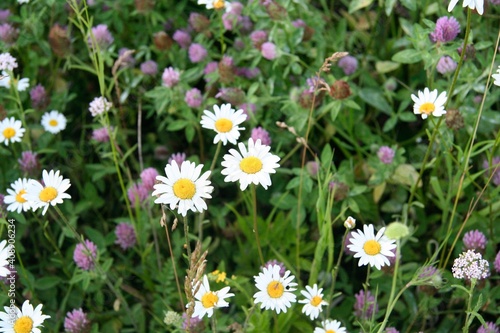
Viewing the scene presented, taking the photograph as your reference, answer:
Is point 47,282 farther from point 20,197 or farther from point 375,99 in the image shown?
point 375,99

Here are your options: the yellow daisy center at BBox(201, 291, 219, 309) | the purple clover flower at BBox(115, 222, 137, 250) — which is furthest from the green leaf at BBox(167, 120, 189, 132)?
the yellow daisy center at BBox(201, 291, 219, 309)

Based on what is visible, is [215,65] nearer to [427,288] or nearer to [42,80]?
[42,80]

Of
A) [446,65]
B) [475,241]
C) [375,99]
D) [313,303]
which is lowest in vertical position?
[313,303]

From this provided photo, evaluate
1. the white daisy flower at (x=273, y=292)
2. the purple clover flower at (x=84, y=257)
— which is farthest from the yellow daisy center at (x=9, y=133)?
the white daisy flower at (x=273, y=292)

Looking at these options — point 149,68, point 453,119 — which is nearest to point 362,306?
point 453,119

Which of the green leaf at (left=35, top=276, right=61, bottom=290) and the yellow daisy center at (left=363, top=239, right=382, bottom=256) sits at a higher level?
the green leaf at (left=35, top=276, right=61, bottom=290)

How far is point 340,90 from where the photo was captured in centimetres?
198

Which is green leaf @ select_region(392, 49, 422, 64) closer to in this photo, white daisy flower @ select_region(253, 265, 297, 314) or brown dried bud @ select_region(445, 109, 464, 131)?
brown dried bud @ select_region(445, 109, 464, 131)

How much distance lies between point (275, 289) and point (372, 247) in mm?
230

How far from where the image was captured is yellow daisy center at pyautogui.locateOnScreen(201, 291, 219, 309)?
1.52 m

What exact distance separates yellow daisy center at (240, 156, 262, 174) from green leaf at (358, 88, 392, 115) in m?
0.80

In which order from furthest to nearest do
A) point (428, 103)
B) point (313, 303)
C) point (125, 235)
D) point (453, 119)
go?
point (125, 235) < point (453, 119) < point (428, 103) < point (313, 303)

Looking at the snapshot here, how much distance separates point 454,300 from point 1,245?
3.93ft

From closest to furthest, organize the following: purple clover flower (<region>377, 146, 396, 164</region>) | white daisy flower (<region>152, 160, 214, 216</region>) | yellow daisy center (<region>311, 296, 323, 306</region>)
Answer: white daisy flower (<region>152, 160, 214, 216</region>) → yellow daisy center (<region>311, 296, 323, 306</region>) → purple clover flower (<region>377, 146, 396, 164</region>)
